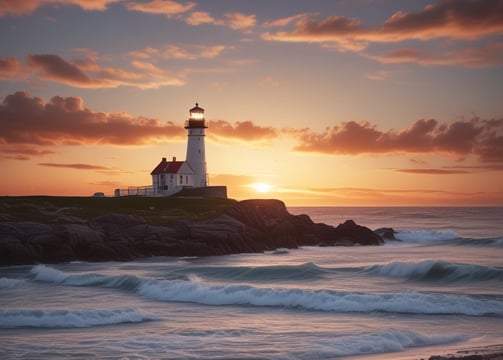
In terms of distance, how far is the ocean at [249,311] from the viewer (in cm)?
1367

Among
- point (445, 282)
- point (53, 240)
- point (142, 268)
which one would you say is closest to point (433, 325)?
point (445, 282)

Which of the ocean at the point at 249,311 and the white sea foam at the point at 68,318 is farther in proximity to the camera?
the white sea foam at the point at 68,318

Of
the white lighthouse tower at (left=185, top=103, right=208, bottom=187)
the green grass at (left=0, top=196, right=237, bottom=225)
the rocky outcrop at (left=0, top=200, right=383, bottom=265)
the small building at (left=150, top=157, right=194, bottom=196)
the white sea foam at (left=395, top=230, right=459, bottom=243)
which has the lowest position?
the white sea foam at (left=395, top=230, right=459, bottom=243)

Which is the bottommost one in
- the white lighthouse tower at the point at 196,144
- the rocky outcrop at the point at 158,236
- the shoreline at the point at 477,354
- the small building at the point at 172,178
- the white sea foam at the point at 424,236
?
the white sea foam at the point at 424,236

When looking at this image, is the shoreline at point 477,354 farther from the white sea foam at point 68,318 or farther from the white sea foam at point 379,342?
the white sea foam at point 68,318

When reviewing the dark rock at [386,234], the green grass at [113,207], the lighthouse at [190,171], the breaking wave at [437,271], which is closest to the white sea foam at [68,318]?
the breaking wave at [437,271]

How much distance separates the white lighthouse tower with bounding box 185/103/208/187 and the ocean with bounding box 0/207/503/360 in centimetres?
2747

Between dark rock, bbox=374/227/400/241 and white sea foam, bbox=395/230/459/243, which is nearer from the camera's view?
dark rock, bbox=374/227/400/241

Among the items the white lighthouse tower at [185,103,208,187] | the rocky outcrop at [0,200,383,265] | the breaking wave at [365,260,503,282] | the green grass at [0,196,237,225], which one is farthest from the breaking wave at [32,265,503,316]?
the white lighthouse tower at [185,103,208,187]

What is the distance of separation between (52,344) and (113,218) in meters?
23.6

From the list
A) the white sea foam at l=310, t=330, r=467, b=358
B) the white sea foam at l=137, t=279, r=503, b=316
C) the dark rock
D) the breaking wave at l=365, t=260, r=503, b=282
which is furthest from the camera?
the dark rock

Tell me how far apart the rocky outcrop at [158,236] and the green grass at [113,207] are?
2609 mm

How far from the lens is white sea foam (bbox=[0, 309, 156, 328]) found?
1652 centimetres

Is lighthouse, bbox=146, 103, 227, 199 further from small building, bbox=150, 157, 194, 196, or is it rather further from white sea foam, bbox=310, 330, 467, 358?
white sea foam, bbox=310, 330, 467, 358
